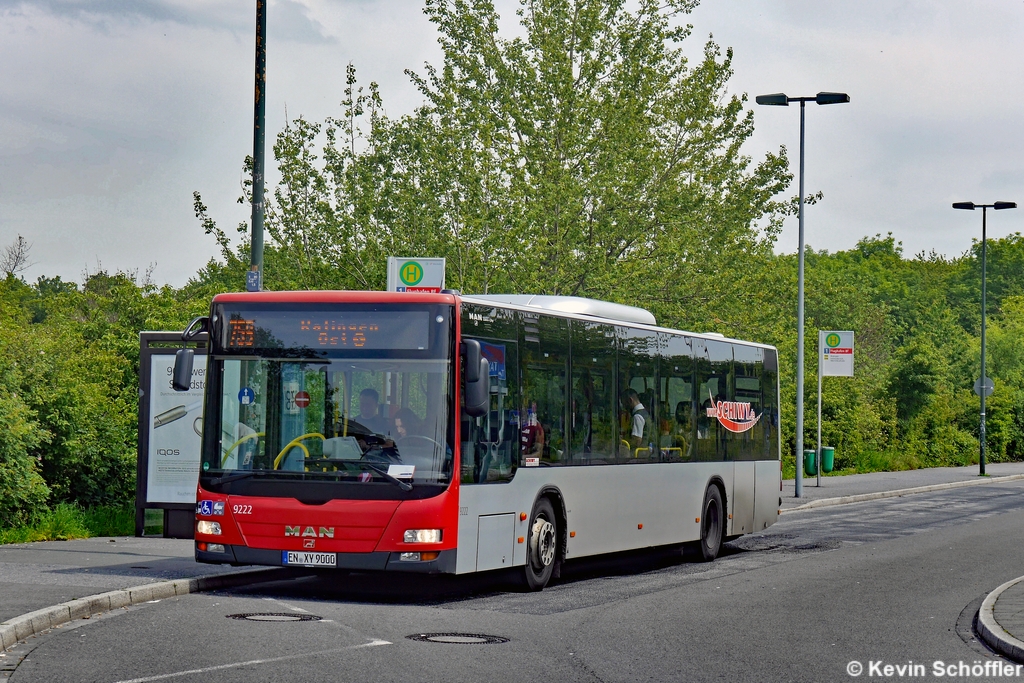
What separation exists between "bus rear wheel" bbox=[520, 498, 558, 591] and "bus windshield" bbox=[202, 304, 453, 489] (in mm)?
1879

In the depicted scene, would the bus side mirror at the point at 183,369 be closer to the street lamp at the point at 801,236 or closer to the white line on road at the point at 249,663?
the white line on road at the point at 249,663

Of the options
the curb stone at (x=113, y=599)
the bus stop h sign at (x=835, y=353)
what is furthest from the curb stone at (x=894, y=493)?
the curb stone at (x=113, y=599)

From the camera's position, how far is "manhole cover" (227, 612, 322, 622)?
11.3 m

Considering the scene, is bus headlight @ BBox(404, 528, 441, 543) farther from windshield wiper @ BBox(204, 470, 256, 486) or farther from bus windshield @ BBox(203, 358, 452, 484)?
windshield wiper @ BBox(204, 470, 256, 486)

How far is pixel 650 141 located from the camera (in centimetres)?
3356

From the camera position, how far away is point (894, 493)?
35250 mm

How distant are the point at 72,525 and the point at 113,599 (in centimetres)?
601

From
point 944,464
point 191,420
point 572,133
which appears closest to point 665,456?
point 191,420

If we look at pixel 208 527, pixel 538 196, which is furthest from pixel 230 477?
pixel 538 196

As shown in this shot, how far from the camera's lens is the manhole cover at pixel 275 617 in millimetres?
11320

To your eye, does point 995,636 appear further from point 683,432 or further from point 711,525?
point 711,525

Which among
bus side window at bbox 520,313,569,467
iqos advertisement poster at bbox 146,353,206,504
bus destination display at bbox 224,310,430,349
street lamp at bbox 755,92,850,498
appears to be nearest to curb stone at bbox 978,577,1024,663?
bus side window at bbox 520,313,569,467

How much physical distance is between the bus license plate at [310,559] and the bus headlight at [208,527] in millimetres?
741

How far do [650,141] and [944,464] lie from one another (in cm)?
2638
